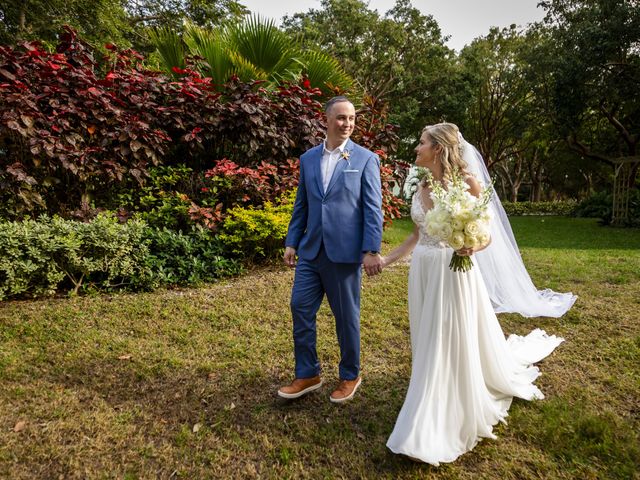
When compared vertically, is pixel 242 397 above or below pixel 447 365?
below

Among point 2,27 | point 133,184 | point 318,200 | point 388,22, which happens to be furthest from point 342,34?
point 318,200

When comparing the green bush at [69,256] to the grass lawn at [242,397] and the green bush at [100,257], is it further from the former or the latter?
the grass lawn at [242,397]

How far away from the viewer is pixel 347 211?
10.3 ft

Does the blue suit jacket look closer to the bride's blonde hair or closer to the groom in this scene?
the groom

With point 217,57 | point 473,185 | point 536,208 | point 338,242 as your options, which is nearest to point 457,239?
point 473,185

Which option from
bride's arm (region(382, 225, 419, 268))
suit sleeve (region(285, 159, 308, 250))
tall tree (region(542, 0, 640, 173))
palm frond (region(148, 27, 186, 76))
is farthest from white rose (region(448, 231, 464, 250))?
tall tree (region(542, 0, 640, 173))

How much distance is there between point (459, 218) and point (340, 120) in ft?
3.74

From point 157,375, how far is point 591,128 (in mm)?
26594

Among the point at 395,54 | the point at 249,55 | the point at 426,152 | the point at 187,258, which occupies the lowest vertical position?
the point at 187,258

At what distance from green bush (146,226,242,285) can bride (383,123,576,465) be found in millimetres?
3574

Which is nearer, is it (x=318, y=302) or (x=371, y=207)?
(x=371, y=207)

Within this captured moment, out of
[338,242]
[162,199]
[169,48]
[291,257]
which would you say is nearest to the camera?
[338,242]

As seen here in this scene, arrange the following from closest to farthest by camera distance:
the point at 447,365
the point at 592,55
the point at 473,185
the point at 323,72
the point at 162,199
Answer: the point at 447,365 → the point at 473,185 → the point at 162,199 → the point at 323,72 → the point at 592,55

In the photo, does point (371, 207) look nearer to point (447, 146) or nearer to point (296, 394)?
point (447, 146)
